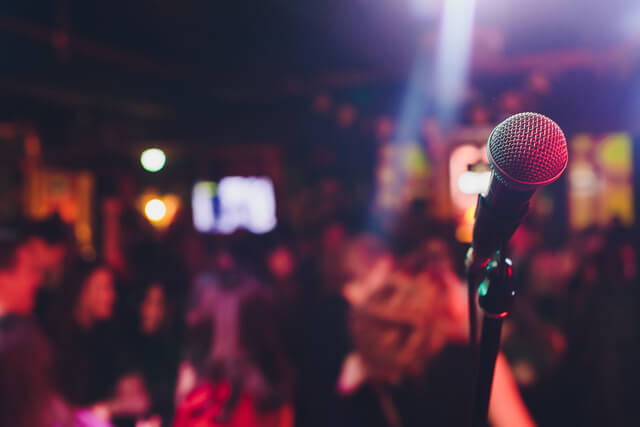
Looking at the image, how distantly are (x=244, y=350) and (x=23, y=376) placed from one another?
1024mm

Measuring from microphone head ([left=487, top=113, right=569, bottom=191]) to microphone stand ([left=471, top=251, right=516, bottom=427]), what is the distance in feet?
0.66

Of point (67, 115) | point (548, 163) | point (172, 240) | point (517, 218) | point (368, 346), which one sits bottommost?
point (368, 346)

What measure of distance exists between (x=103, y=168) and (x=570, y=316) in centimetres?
714

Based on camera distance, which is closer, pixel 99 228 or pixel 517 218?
pixel 517 218

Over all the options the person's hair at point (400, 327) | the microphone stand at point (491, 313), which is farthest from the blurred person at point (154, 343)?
the microphone stand at point (491, 313)

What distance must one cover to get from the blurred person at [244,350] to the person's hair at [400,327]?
0.48 meters

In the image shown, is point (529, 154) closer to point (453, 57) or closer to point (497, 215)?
point (497, 215)

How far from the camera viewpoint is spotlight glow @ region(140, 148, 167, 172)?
1681 millimetres

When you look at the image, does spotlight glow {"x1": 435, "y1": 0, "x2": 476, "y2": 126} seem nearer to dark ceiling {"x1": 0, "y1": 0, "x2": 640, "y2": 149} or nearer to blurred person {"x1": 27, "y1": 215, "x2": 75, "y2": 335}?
dark ceiling {"x1": 0, "y1": 0, "x2": 640, "y2": 149}

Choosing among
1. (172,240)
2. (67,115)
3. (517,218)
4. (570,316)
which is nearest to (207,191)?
(67,115)

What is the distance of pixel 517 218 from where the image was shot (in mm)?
983

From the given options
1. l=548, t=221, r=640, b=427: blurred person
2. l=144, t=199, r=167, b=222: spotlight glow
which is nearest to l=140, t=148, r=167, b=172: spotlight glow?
l=144, t=199, r=167, b=222: spotlight glow

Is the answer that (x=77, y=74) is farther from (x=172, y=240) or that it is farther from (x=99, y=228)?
(x=172, y=240)

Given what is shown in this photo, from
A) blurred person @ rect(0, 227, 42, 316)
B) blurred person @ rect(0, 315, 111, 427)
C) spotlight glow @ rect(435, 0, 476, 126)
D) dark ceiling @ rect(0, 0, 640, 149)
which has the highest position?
dark ceiling @ rect(0, 0, 640, 149)
